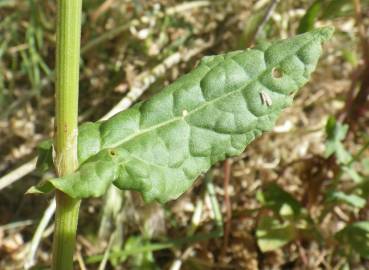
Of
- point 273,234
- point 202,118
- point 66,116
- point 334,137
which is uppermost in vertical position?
point 66,116

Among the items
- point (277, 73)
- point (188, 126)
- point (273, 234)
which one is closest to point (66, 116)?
point (188, 126)

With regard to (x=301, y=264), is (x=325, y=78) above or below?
above

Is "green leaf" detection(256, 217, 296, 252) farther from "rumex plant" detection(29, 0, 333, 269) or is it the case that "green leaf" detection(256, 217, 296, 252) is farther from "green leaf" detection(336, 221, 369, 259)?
"rumex plant" detection(29, 0, 333, 269)

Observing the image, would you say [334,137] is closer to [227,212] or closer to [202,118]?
[227,212]

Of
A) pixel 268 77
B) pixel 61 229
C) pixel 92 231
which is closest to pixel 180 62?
pixel 92 231

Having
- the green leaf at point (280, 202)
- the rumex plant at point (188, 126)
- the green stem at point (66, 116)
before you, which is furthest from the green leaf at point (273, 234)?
the green stem at point (66, 116)

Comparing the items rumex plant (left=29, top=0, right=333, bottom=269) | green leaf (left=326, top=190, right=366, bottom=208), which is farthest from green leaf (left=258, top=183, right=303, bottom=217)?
rumex plant (left=29, top=0, right=333, bottom=269)

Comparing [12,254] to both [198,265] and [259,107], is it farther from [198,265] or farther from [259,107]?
[259,107]
